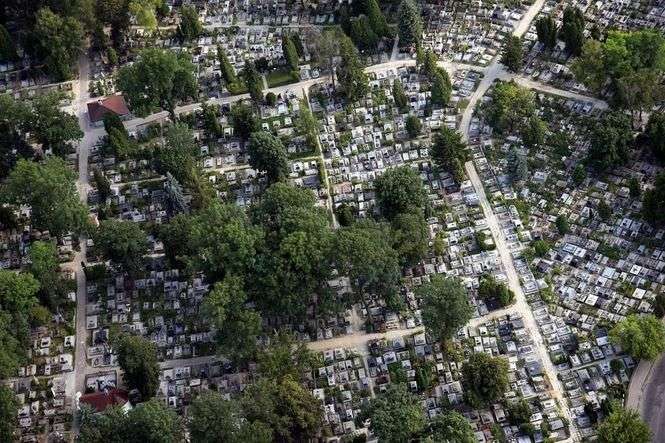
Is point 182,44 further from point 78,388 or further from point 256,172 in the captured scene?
point 78,388

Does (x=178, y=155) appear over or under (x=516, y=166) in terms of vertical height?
over

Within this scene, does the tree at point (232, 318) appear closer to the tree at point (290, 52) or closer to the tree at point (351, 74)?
the tree at point (351, 74)

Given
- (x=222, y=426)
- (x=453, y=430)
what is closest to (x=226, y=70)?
(x=222, y=426)

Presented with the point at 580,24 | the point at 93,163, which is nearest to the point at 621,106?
the point at 580,24

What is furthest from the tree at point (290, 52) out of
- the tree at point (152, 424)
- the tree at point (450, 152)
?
the tree at point (152, 424)

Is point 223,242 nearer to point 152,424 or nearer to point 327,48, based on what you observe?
point 152,424
